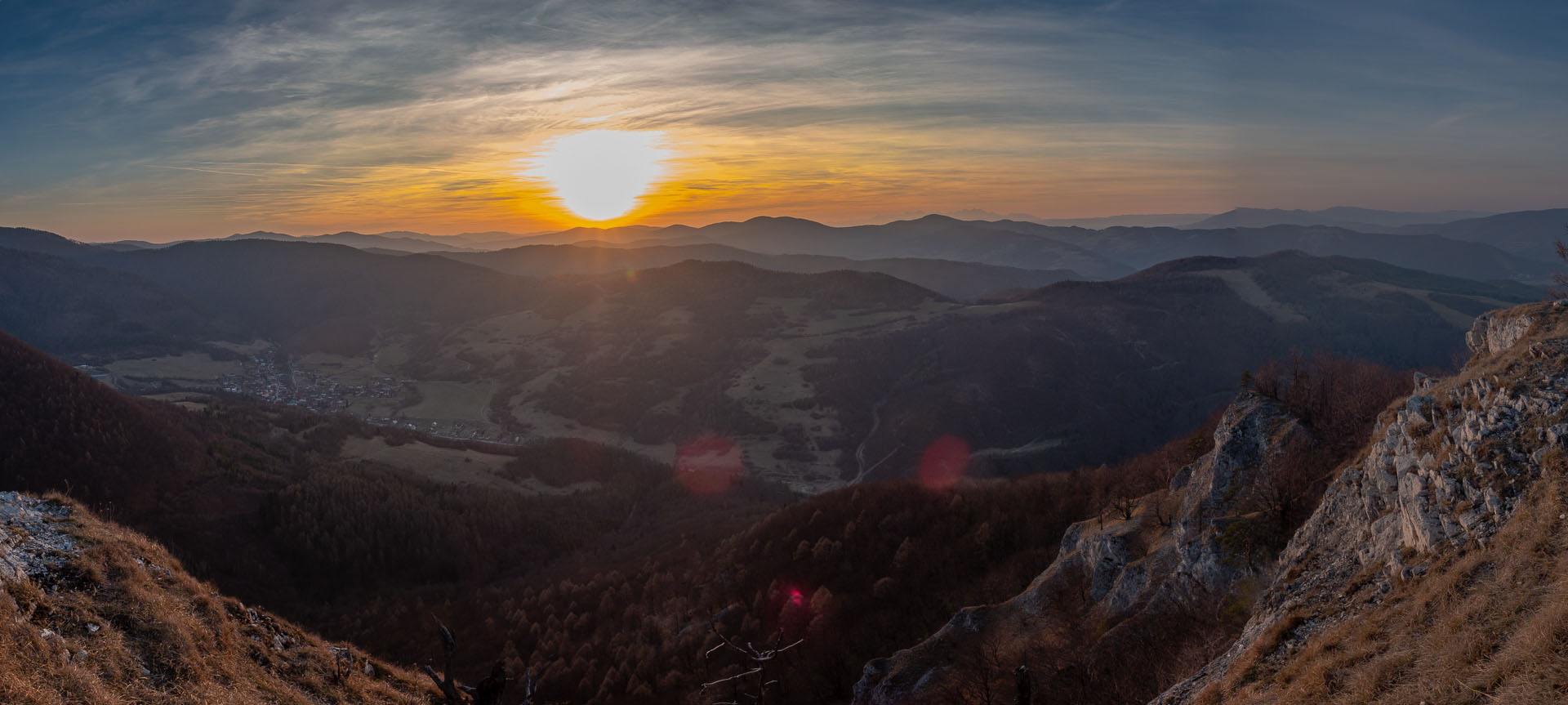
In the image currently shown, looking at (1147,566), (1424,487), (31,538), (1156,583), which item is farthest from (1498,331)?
(31,538)

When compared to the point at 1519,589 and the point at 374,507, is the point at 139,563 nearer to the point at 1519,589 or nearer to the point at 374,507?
the point at 1519,589

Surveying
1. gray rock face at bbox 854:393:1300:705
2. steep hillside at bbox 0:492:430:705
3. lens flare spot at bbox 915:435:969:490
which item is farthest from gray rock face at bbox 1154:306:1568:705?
lens flare spot at bbox 915:435:969:490

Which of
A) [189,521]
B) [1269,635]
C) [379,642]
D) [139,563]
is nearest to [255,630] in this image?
[139,563]

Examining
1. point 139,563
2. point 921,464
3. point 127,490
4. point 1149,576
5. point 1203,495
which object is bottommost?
point 921,464

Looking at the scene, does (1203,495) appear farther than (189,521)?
No

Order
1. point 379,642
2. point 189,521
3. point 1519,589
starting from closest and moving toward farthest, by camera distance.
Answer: point 1519,589, point 379,642, point 189,521

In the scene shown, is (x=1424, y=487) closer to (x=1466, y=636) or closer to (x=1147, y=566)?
(x=1466, y=636)
